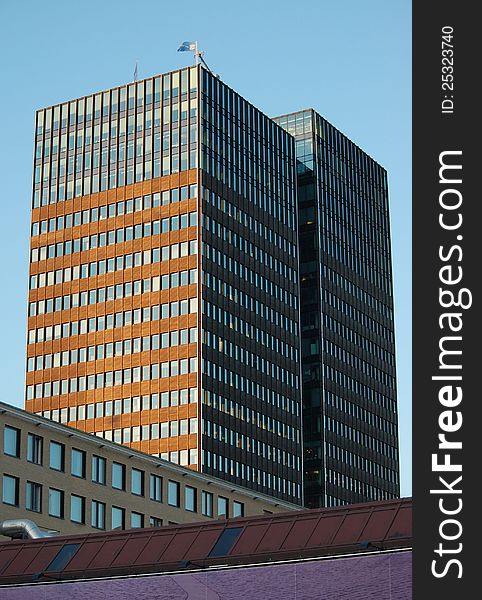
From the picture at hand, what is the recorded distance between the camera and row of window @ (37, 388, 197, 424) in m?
161

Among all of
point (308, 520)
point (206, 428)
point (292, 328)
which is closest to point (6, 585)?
point (308, 520)

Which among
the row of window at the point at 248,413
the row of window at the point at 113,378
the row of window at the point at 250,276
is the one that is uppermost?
the row of window at the point at 250,276

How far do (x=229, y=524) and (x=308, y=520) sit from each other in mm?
A: 3553

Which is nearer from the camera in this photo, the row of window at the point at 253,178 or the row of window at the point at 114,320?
the row of window at the point at 114,320

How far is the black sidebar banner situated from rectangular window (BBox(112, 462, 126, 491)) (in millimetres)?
86970

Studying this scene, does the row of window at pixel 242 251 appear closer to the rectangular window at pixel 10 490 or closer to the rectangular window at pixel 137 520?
the rectangular window at pixel 137 520

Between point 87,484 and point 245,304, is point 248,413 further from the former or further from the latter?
point 87,484

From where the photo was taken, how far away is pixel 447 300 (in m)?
15.8

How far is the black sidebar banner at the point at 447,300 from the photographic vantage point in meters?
15.4

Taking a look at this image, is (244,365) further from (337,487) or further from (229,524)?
(229,524)

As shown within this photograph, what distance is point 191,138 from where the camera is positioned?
566ft

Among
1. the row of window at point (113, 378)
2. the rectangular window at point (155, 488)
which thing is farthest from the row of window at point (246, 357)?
the rectangular window at point (155, 488)

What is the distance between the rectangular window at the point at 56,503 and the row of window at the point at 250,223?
81798 millimetres

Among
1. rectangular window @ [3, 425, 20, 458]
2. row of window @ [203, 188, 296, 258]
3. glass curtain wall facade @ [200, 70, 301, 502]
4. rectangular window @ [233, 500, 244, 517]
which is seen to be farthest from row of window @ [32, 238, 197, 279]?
rectangular window @ [3, 425, 20, 458]
